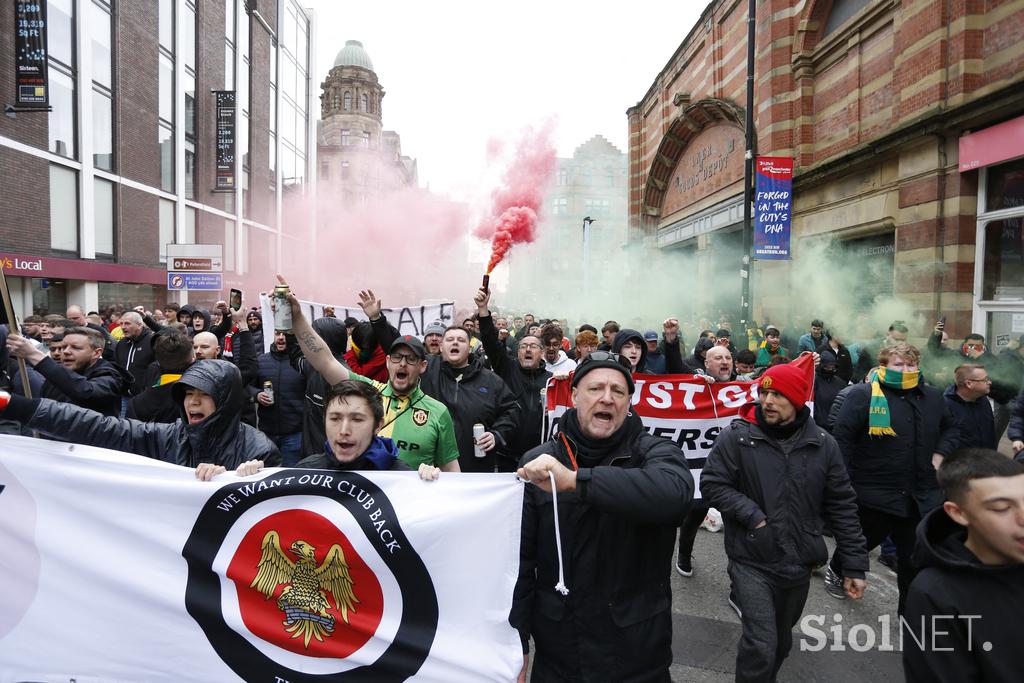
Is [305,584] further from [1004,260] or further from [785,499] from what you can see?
[1004,260]

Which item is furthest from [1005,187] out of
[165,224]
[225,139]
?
[225,139]

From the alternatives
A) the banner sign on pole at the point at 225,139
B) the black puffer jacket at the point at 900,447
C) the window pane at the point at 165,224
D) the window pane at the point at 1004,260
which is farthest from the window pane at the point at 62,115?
the window pane at the point at 1004,260

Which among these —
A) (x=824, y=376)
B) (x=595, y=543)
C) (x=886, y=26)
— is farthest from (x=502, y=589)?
(x=886, y=26)

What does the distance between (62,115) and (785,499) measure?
23543 mm

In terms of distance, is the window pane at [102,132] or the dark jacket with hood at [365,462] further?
the window pane at [102,132]

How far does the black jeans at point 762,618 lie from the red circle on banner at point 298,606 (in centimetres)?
185

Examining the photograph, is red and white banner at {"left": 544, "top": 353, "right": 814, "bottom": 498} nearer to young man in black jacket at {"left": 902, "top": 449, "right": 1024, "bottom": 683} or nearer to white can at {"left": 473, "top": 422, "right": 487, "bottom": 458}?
white can at {"left": 473, "top": 422, "right": 487, "bottom": 458}

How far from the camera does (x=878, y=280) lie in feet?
41.8

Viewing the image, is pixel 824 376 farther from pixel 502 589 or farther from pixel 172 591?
pixel 172 591

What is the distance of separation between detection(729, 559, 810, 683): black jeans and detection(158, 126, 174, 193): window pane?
27.6m

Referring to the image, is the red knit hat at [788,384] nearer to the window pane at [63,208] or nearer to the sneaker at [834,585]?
the sneaker at [834,585]

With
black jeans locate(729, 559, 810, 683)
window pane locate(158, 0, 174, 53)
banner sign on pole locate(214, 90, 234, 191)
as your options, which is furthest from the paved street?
banner sign on pole locate(214, 90, 234, 191)

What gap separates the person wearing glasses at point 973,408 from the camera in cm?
451

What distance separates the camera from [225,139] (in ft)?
93.2
